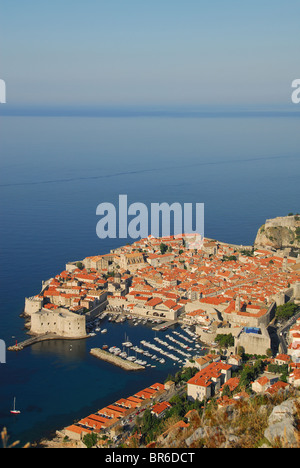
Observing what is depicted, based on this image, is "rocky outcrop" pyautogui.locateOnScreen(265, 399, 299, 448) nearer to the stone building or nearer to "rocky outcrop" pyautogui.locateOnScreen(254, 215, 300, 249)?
the stone building

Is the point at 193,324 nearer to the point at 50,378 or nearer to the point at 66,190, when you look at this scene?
the point at 50,378

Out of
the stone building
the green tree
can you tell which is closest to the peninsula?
the stone building

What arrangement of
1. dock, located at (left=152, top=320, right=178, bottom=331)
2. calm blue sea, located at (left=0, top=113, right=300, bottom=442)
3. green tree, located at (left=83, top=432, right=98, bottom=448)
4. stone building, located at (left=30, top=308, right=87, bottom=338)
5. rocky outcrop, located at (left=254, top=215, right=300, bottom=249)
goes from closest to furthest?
green tree, located at (left=83, top=432, right=98, bottom=448), calm blue sea, located at (left=0, top=113, right=300, bottom=442), stone building, located at (left=30, top=308, right=87, bottom=338), dock, located at (left=152, top=320, right=178, bottom=331), rocky outcrop, located at (left=254, top=215, right=300, bottom=249)

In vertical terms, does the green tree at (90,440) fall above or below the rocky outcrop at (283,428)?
below

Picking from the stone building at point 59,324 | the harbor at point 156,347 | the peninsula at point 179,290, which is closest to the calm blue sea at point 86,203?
the harbor at point 156,347

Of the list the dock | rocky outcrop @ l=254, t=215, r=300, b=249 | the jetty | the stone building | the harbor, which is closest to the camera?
the jetty

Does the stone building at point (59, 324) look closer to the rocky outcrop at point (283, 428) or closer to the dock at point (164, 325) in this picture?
the dock at point (164, 325)
